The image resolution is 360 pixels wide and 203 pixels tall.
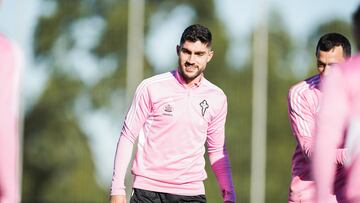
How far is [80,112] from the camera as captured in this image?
30562 mm

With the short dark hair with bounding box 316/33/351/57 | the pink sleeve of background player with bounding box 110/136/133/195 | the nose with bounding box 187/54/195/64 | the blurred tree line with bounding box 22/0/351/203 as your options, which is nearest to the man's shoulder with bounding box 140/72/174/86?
the nose with bounding box 187/54/195/64

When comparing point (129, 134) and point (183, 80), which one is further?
point (183, 80)

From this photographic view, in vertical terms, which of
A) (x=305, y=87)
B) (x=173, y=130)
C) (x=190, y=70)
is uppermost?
(x=190, y=70)

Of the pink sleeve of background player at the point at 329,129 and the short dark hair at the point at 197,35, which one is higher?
the short dark hair at the point at 197,35

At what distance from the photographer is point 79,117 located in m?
30.7

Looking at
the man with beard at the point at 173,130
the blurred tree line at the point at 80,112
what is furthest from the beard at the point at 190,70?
the blurred tree line at the point at 80,112

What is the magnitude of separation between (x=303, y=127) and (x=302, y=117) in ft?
0.29

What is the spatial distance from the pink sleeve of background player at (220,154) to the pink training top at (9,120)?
3.51m

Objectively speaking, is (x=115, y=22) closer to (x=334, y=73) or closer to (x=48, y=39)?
(x=48, y=39)

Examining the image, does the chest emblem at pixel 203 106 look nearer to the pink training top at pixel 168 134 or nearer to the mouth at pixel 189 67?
the pink training top at pixel 168 134

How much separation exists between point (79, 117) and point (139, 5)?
22.1 feet

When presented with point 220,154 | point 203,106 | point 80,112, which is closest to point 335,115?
point 203,106

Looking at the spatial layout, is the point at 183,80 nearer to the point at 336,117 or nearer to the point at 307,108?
the point at 307,108

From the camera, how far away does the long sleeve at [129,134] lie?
7.37 meters
